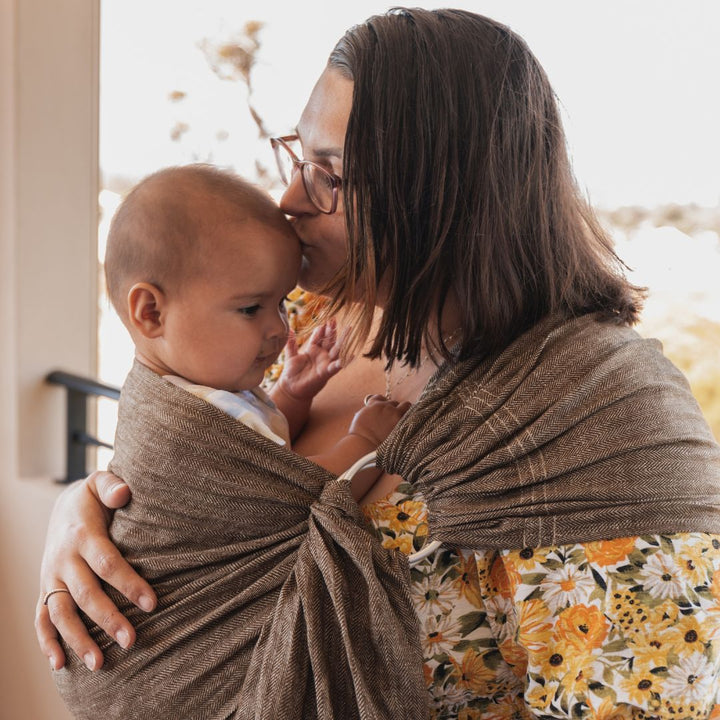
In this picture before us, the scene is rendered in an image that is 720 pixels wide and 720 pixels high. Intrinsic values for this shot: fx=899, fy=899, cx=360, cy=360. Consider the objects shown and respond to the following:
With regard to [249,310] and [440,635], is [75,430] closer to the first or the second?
[249,310]

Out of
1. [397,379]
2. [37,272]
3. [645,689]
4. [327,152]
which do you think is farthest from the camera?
[37,272]

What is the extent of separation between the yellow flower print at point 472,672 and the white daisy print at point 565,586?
5.6 inches

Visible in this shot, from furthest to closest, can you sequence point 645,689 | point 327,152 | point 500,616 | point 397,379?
point 397,379, point 327,152, point 500,616, point 645,689

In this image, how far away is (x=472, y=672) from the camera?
1149 mm

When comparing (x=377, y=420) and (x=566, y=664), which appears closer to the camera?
(x=566, y=664)

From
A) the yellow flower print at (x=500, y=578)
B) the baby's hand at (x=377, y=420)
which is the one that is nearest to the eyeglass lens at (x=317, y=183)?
the baby's hand at (x=377, y=420)

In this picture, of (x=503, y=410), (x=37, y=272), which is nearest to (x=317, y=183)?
(x=503, y=410)

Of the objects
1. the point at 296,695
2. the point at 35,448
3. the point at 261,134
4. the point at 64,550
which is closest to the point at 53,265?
the point at 35,448

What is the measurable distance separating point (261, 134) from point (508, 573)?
268 centimetres

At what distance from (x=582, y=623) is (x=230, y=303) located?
622mm

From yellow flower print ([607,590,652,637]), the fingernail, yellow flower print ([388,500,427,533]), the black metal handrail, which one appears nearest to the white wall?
the black metal handrail

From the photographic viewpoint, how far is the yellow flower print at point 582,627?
3.40ft

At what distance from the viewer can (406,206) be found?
1162 millimetres

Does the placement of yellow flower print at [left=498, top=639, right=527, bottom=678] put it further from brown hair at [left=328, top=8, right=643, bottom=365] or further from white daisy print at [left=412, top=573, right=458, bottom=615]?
brown hair at [left=328, top=8, right=643, bottom=365]
